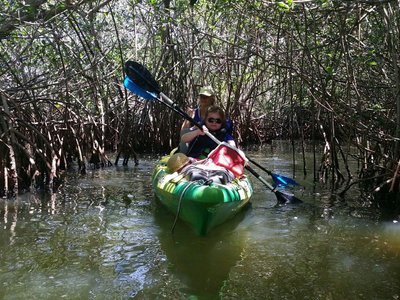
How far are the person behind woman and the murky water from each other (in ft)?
2.40

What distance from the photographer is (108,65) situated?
8.28m

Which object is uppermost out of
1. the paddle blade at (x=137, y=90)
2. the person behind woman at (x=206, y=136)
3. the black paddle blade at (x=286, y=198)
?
the paddle blade at (x=137, y=90)

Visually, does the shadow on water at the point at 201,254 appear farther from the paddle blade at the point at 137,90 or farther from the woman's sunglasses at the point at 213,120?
the paddle blade at the point at 137,90

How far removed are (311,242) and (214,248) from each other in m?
0.85

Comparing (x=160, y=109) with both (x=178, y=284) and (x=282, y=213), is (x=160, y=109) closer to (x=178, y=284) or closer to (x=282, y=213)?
(x=282, y=213)

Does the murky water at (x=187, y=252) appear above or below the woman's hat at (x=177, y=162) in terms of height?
below

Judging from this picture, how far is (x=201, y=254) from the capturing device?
3.61 meters

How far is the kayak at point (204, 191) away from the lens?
365 centimetres

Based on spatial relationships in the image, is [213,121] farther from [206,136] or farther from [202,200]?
[202,200]

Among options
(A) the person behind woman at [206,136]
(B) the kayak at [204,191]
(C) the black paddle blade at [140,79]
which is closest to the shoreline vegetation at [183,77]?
(C) the black paddle blade at [140,79]

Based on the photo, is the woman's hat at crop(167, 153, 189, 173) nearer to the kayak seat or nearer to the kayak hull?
the kayak seat

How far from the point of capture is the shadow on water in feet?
10.00

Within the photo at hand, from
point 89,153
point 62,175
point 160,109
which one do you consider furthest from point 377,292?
point 160,109

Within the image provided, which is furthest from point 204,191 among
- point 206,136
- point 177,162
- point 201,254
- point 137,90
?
point 137,90
